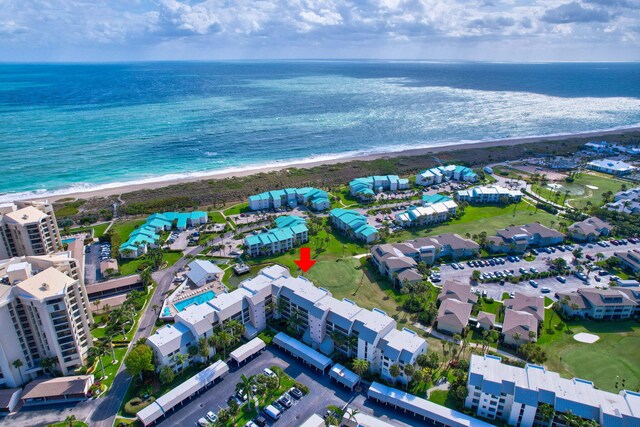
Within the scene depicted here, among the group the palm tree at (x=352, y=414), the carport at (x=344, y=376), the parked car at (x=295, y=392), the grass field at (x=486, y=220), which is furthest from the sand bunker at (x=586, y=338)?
the parked car at (x=295, y=392)

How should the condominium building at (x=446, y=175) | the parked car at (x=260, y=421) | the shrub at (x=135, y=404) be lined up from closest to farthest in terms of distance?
the parked car at (x=260, y=421)
the shrub at (x=135, y=404)
the condominium building at (x=446, y=175)

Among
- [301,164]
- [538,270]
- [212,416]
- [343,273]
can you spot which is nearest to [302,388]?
[212,416]

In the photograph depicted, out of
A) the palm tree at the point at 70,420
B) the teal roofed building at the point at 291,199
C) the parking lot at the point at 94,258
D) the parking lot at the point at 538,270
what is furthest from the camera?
the teal roofed building at the point at 291,199

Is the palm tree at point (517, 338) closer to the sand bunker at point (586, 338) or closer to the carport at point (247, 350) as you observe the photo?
the sand bunker at point (586, 338)

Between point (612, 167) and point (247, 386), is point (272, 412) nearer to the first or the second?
point (247, 386)

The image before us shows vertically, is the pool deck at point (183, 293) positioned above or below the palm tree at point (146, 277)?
below

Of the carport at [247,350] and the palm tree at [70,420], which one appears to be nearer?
the palm tree at [70,420]

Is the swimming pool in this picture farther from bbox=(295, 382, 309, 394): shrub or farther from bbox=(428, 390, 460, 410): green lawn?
bbox=(428, 390, 460, 410): green lawn

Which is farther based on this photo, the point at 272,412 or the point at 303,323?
the point at 303,323

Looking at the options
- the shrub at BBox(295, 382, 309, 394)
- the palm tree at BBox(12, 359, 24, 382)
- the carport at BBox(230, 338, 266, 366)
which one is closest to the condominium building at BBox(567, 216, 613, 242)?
the shrub at BBox(295, 382, 309, 394)
